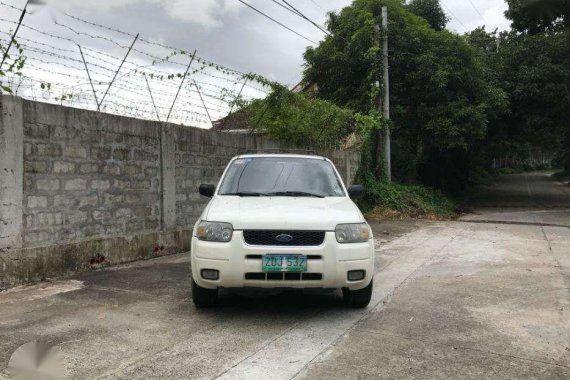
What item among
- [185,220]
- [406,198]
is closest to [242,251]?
[185,220]

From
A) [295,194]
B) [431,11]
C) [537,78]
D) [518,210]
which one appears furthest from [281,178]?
[431,11]

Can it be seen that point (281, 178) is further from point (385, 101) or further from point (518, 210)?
point (518, 210)

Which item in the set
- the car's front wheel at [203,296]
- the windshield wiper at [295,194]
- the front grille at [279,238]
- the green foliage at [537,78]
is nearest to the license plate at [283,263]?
the front grille at [279,238]

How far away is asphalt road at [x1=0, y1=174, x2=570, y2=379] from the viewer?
11.4 feet

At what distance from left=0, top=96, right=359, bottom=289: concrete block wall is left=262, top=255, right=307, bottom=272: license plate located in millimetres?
3135

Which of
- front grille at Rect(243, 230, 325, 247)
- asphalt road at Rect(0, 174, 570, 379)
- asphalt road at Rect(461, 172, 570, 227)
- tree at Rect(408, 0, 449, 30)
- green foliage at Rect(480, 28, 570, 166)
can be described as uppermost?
tree at Rect(408, 0, 449, 30)

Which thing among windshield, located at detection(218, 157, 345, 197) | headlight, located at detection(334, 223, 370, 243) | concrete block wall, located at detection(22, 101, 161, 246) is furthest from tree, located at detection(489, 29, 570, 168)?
headlight, located at detection(334, 223, 370, 243)

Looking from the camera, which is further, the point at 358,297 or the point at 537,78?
the point at 537,78

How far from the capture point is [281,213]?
4.55 m

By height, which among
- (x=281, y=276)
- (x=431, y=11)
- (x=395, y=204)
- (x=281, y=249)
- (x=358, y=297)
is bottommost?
(x=358, y=297)

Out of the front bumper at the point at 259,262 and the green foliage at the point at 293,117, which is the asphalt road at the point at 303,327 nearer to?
the front bumper at the point at 259,262

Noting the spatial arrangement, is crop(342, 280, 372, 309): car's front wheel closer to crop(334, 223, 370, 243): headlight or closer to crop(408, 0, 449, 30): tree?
crop(334, 223, 370, 243): headlight

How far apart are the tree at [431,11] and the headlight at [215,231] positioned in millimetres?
19864

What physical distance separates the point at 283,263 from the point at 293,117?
7.57 meters
